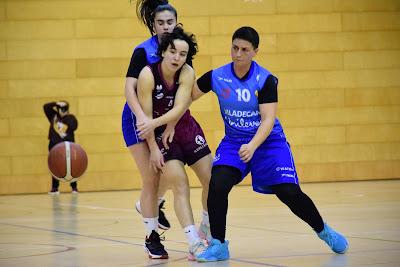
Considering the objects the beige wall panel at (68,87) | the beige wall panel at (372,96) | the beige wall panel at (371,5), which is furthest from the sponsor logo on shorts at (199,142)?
the beige wall panel at (371,5)

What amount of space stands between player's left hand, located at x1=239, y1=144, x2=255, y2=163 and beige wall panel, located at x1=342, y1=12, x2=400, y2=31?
10.4m

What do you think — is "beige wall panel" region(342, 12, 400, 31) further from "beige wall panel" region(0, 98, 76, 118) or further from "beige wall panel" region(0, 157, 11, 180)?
"beige wall panel" region(0, 157, 11, 180)

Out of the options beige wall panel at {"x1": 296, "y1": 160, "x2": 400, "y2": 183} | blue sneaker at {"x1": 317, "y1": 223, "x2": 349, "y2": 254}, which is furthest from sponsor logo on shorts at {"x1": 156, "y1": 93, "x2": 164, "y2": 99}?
beige wall panel at {"x1": 296, "y1": 160, "x2": 400, "y2": 183}

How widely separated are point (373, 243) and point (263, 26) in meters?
9.53

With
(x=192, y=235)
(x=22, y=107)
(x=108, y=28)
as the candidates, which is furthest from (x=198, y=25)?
(x=192, y=235)

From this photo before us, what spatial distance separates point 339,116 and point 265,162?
33.0ft

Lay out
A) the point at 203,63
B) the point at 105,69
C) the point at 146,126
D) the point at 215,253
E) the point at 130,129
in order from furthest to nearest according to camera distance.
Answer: the point at 203,63 → the point at 105,69 → the point at 130,129 → the point at 146,126 → the point at 215,253

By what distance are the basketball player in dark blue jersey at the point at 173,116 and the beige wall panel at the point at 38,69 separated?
9307mm

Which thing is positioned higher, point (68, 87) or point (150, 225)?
point (68, 87)

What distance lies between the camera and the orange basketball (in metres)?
12.7

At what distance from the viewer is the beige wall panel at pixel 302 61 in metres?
15.1

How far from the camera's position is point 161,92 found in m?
5.68

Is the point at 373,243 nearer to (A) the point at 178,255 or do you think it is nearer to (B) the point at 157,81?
(A) the point at 178,255

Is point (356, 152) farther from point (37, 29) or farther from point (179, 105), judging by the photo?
point (179, 105)
